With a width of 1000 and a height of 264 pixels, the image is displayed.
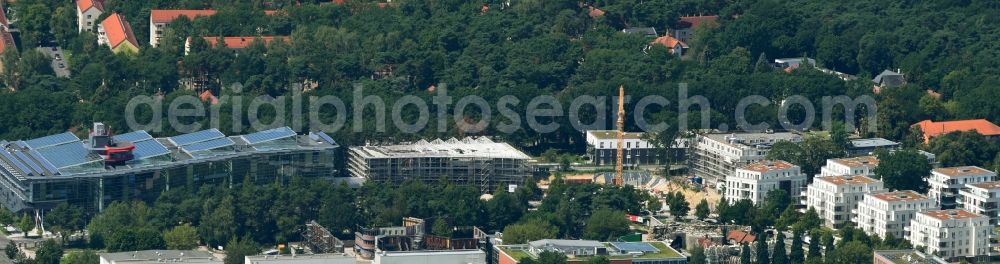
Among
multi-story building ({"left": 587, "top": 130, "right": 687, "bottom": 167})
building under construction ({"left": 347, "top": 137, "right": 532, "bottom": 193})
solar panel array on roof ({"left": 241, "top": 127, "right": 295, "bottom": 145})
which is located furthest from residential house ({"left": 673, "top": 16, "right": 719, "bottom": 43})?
solar panel array on roof ({"left": 241, "top": 127, "right": 295, "bottom": 145})

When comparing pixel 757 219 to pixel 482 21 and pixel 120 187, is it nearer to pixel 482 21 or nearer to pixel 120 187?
pixel 120 187

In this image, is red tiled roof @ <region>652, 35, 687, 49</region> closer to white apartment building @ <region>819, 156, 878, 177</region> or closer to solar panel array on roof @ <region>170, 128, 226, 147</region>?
white apartment building @ <region>819, 156, 878, 177</region>

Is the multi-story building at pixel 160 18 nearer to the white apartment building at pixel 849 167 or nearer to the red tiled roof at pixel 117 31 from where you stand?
the red tiled roof at pixel 117 31

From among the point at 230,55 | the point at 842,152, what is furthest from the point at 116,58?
the point at 842,152

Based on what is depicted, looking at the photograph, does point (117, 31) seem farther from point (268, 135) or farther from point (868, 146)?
point (868, 146)

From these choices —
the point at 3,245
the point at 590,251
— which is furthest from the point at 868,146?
the point at 3,245

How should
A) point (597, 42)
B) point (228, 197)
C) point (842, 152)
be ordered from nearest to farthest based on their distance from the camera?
point (228, 197) → point (842, 152) → point (597, 42)

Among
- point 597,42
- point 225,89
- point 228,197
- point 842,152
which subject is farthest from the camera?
point 597,42
